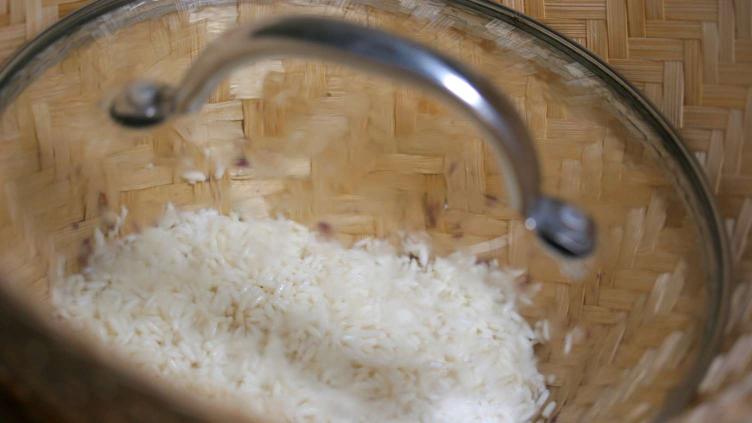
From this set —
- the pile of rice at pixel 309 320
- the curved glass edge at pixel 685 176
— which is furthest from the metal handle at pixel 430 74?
the pile of rice at pixel 309 320

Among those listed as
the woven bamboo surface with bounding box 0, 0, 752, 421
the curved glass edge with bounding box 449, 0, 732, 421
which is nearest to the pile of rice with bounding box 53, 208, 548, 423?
the woven bamboo surface with bounding box 0, 0, 752, 421

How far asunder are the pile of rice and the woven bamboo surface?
30 millimetres

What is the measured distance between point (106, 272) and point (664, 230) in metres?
0.54

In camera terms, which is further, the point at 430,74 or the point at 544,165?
the point at 544,165

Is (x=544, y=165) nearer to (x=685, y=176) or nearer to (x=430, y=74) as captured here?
(x=685, y=176)

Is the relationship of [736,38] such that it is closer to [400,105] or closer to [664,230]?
[664,230]

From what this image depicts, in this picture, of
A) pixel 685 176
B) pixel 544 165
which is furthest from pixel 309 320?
pixel 685 176

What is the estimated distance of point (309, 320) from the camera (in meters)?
0.86

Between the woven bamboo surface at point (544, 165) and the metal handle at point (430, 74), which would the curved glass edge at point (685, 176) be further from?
the metal handle at point (430, 74)

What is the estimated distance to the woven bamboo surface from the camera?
0.71m

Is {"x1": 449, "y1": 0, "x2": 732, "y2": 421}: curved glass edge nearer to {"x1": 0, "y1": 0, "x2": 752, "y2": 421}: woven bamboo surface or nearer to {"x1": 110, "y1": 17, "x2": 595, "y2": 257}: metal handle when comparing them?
{"x1": 0, "y1": 0, "x2": 752, "y2": 421}: woven bamboo surface

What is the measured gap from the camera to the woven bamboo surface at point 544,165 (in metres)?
0.71

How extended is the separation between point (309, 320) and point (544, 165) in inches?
11.1

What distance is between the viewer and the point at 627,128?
2.65ft
